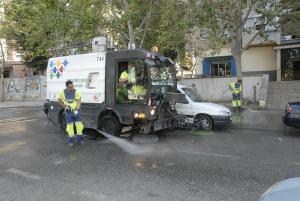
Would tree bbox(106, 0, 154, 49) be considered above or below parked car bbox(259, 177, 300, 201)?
above

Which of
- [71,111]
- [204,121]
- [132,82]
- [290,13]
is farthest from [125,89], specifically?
[290,13]

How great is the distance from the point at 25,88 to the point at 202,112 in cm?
2477

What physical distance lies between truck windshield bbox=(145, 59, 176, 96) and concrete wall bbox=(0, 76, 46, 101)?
22215 mm

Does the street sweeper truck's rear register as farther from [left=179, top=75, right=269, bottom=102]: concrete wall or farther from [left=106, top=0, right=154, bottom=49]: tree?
[left=179, top=75, right=269, bottom=102]: concrete wall

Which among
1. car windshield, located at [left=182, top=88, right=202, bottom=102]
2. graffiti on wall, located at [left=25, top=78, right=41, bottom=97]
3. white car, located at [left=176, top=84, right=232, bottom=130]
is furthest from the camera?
graffiti on wall, located at [left=25, top=78, right=41, bottom=97]

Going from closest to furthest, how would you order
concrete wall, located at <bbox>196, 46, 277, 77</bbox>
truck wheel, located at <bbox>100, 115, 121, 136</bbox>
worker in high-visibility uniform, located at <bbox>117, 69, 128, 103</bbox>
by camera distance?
1. worker in high-visibility uniform, located at <bbox>117, 69, 128, 103</bbox>
2. truck wheel, located at <bbox>100, 115, 121, 136</bbox>
3. concrete wall, located at <bbox>196, 46, 277, 77</bbox>

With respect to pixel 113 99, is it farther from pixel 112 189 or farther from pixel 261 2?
pixel 261 2

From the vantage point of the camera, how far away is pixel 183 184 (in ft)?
20.6

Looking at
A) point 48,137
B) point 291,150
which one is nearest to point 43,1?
point 48,137

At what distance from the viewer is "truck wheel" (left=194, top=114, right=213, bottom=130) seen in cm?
1291

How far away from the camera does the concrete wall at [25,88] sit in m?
32.7

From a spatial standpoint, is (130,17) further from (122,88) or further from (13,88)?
(13,88)

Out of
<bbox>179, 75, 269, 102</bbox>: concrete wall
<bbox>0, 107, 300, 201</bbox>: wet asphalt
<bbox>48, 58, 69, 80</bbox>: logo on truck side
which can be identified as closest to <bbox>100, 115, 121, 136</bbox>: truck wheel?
<bbox>0, 107, 300, 201</bbox>: wet asphalt

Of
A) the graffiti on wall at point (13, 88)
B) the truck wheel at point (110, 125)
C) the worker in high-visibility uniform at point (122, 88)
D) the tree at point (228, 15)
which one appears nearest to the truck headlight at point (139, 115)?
the worker in high-visibility uniform at point (122, 88)
